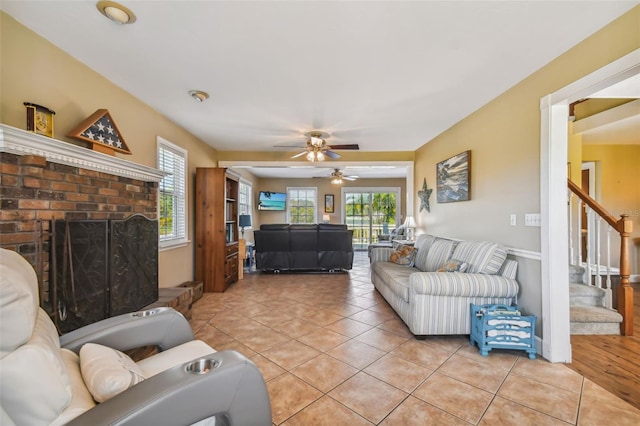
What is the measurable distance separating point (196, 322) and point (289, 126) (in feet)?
9.13

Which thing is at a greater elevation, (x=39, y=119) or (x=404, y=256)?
(x=39, y=119)

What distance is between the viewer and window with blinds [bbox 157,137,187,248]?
12.0ft

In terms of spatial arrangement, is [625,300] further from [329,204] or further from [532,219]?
[329,204]

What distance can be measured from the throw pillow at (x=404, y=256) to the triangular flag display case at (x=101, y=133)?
3.52 meters

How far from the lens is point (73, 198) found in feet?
6.93

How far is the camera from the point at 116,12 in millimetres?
1719

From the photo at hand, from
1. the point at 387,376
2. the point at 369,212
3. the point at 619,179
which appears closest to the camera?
the point at 387,376

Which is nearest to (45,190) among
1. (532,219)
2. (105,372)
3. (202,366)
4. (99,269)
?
(99,269)

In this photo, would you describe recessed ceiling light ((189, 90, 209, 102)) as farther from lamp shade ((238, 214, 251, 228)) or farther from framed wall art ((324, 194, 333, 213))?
framed wall art ((324, 194, 333, 213))

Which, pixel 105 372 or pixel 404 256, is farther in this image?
pixel 404 256

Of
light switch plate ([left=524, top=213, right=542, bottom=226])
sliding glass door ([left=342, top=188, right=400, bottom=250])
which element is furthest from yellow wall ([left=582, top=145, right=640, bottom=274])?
sliding glass door ([left=342, top=188, right=400, bottom=250])

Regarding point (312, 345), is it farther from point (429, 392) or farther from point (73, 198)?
point (73, 198)

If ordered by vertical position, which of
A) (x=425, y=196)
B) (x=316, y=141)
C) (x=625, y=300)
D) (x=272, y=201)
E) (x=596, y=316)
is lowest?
(x=596, y=316)

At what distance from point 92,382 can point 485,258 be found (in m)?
2.96
